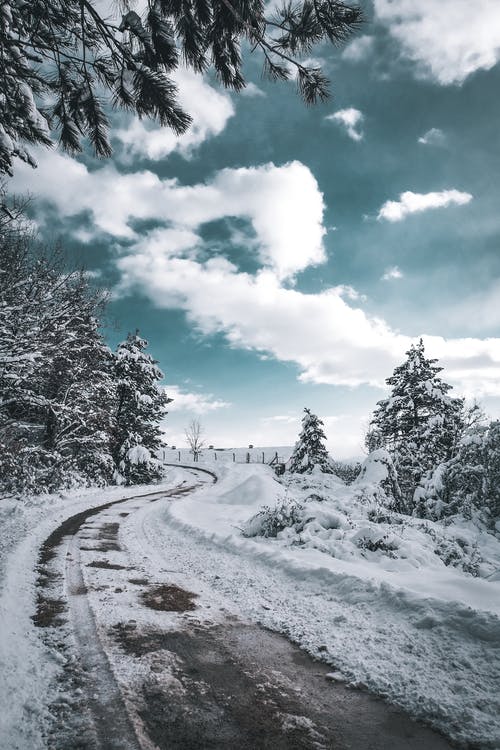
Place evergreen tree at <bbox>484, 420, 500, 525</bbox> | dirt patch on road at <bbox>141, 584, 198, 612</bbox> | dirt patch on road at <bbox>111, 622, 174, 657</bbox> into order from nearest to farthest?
dirt patch on road at <bbox>111, 622, 174, 657</bbox> → dirt patch on road at <bbox>141, 584, 198, 612</bbox> → evergreen tree at <bbox>484, 420, 500, 525</bbox>

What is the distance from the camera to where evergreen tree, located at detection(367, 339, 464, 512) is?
19328 millimetres

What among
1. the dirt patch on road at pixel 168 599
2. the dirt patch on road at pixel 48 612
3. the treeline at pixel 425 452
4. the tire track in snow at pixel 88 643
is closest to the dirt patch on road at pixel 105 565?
the tire track in snow at pixel 88 643

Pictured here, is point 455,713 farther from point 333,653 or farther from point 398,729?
point 333,653

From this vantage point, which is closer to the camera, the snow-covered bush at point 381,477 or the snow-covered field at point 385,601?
the snow-covered field at point 385,601

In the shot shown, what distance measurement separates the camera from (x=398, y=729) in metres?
2.28

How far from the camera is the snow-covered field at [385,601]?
2.67 metres

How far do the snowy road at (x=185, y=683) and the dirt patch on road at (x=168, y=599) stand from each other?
13 mm

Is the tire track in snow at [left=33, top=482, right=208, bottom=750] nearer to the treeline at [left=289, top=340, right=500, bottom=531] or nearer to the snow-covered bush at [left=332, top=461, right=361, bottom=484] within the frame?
the treeline at [left=289, top=340, right=500, bottom=531]

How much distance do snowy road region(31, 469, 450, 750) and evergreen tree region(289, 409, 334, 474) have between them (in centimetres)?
2173

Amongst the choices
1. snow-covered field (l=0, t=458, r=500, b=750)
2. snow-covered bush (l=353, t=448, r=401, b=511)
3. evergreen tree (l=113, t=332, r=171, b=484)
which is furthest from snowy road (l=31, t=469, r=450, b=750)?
evergreen tree (l=113, t=332, r=171, b=484)

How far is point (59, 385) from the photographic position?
16.7m

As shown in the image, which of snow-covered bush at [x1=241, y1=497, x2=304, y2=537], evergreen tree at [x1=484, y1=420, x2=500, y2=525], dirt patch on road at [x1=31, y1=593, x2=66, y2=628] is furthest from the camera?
evergreen tree at [x1=484, y1=420, x2=500, y2=525]

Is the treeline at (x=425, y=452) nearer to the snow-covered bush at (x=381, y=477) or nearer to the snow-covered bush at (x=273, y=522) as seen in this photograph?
the snow-covered bush at (x=381, y=477)

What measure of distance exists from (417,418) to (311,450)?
26.0ft
